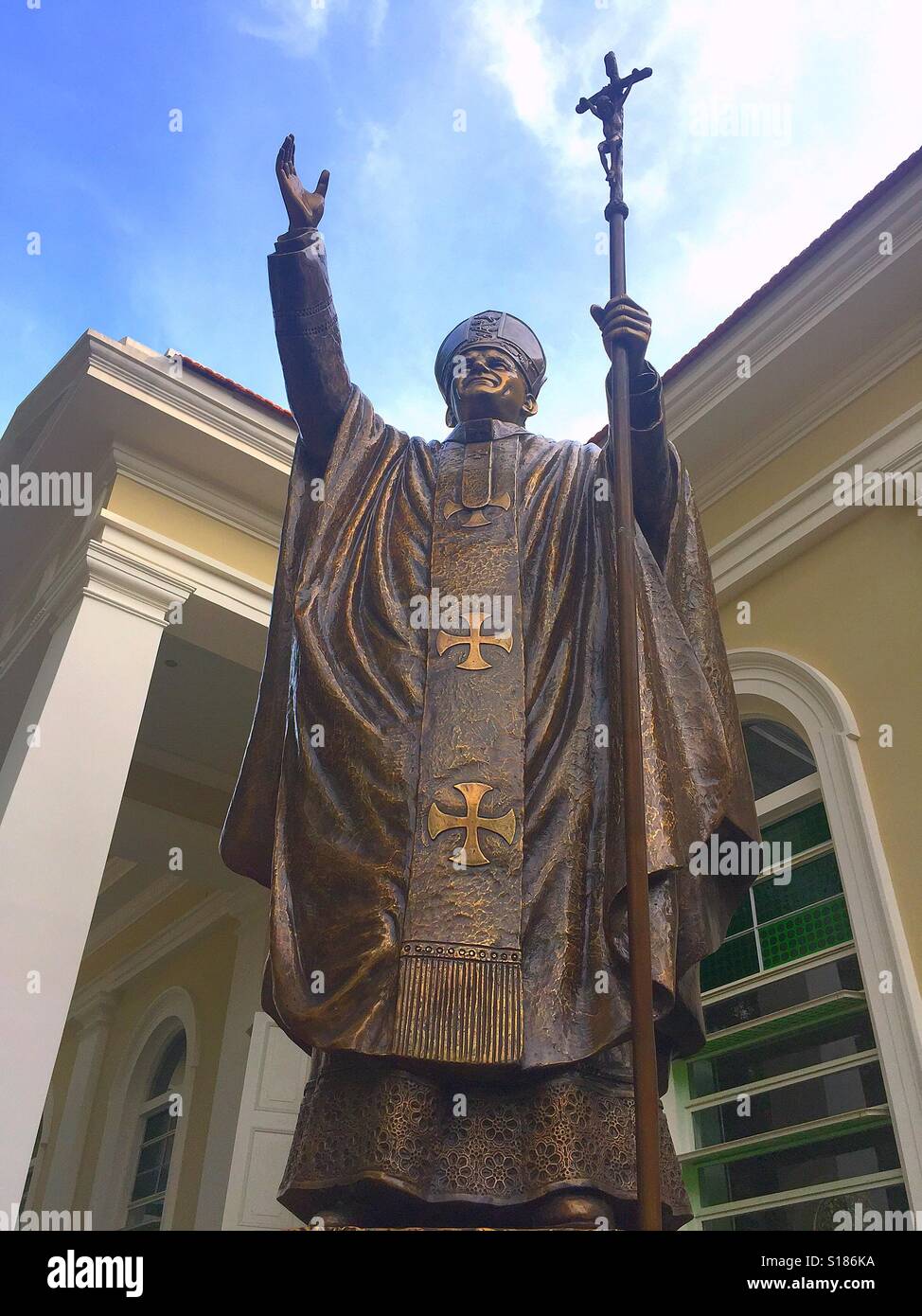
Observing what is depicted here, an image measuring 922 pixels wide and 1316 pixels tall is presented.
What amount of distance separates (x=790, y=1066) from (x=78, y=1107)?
9.33 meters

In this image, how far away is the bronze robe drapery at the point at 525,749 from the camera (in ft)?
6.58

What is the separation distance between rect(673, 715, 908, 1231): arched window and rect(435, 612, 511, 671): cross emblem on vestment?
372 cm

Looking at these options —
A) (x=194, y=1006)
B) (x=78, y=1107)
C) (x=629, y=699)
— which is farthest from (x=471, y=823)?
(x=78, y=1107)

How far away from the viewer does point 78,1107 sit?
40.8ft

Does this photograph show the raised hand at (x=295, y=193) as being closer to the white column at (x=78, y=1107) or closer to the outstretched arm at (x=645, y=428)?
the outstretched arm at (x=645, y=428)

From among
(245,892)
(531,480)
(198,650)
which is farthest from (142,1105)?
(531,480)

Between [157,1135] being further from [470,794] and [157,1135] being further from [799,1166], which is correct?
[470,794]

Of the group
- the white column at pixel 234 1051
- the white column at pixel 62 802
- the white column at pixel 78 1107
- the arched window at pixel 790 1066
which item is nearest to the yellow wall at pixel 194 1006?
the white column at pixel 78 1107

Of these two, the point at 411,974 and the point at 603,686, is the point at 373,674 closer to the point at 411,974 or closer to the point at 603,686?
the point at 603,686

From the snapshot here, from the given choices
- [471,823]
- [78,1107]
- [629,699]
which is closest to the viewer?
[629,699]

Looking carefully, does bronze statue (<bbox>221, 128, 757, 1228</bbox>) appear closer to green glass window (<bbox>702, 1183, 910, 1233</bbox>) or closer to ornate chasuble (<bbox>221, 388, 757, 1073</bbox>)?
ornate chasuble (<bbox>221, 388, 757, 1073</bbox>)

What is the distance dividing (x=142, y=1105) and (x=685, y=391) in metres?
9.16

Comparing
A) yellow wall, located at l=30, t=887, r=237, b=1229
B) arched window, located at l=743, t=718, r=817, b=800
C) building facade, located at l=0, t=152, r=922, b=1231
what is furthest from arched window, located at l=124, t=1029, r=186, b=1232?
arched window, located at l=743, t=718, r=817, b=800

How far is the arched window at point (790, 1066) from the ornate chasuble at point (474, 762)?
11.4 feet
